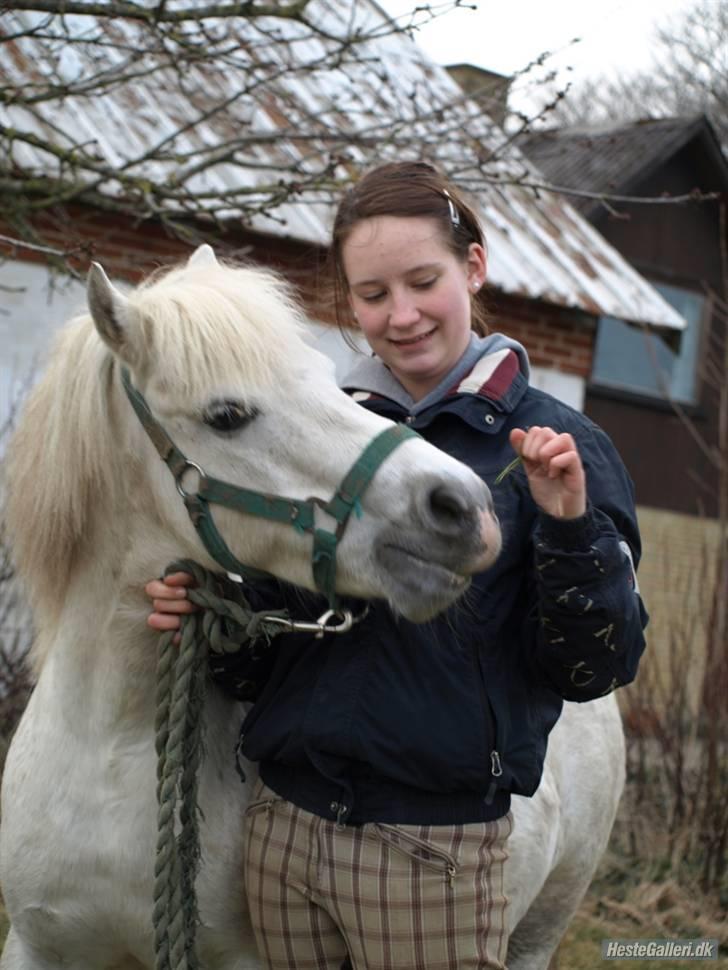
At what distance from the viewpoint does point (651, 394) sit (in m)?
13.4

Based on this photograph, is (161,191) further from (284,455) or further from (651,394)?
(651,394)

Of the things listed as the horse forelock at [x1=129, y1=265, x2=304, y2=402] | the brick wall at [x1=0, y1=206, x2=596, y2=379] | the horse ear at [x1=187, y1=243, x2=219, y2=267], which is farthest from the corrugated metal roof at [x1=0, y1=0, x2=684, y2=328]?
the horse forelock at [x1=129, y1=265, x2=304, y2=402]

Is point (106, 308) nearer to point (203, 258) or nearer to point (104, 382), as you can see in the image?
point (104, 382)

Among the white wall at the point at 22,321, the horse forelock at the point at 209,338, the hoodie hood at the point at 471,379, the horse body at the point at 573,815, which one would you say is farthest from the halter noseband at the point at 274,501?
the white wall at the point at 22,321

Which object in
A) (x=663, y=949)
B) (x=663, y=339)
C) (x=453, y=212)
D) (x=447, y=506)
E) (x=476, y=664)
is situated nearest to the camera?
(x=447, y=506)

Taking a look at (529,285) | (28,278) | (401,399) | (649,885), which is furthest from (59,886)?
(529,285)

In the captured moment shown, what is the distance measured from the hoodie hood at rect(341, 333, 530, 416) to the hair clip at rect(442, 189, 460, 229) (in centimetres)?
24

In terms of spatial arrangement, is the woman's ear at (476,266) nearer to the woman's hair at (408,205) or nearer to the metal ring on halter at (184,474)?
the woman's hair at (408,205)

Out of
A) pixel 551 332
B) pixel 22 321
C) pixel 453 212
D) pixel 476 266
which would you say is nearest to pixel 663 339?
pixel 551 332

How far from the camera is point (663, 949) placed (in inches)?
167

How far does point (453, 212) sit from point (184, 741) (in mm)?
1182

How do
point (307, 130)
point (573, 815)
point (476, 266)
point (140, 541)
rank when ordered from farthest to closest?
point (307, 130) < point (573, 815) < point (476, 266) < point (140, 541)

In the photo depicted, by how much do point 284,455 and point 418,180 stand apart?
75cm

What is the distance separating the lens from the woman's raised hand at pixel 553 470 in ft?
6.17
